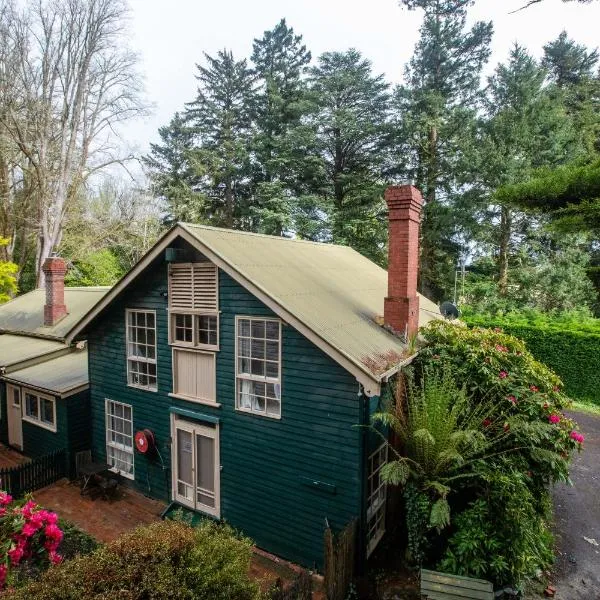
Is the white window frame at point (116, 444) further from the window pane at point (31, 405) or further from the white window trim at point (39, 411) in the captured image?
the window pane at point (31, 405)

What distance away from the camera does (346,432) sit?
24.7 ft

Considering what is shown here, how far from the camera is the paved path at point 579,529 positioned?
7570 millimetres

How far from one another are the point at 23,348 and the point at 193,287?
1026cm

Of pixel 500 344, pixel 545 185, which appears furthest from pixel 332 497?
pixel 545 185

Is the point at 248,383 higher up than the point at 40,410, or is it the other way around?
the point at 248,383

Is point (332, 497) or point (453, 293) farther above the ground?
point (453, 293)

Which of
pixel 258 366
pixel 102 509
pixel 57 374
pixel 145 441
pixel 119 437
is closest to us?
pixel 258 366

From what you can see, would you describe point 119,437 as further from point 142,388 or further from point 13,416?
A: point 13,416

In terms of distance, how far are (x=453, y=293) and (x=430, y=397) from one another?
21.1 meters

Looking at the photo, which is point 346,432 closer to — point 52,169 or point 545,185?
point 545,185

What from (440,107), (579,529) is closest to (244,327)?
(579,529)

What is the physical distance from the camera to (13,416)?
1432 cm

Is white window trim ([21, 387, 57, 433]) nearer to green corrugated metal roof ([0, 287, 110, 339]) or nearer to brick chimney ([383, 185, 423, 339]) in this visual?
green corrugated metal roof ([0, 287, 110, 339])

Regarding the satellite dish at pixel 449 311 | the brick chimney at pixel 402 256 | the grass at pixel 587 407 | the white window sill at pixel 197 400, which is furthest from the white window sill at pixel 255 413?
the grass at pixel 587 407
